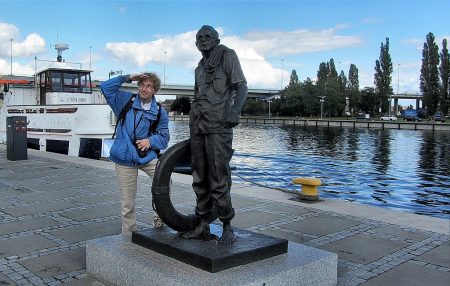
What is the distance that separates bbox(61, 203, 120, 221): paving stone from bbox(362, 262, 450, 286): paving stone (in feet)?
14.8

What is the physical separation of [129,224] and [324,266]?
7.46ft

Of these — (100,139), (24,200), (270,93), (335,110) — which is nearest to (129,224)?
(24,200)

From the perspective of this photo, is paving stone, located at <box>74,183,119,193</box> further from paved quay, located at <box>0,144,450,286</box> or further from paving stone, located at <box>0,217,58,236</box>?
paving stone, located at <box>0,217,58,236</box>

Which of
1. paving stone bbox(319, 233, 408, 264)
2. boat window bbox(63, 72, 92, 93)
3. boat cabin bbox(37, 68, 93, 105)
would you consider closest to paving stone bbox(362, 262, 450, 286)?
paving stone bbox(319, 233, 408, 264)

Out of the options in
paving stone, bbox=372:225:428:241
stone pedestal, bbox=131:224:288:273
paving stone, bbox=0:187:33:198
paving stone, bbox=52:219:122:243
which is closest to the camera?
stone pedestal, bbox=131:224:288:273

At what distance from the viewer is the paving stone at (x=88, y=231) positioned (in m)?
6.62

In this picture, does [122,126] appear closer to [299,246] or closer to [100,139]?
[299,246]

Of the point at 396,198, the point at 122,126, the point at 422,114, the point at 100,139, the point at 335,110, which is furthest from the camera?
the point at 335,110

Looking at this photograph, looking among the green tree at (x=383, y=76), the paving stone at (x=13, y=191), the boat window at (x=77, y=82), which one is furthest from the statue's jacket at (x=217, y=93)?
the green tree at (x=383, y=76)

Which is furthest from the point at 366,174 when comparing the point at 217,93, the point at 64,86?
the point at 217,93

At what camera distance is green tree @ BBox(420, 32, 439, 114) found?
8844 centimetres

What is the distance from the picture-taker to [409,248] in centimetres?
632

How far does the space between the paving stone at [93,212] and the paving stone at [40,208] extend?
0.46 meters

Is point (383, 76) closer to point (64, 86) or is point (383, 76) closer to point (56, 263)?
point (64, 86)
